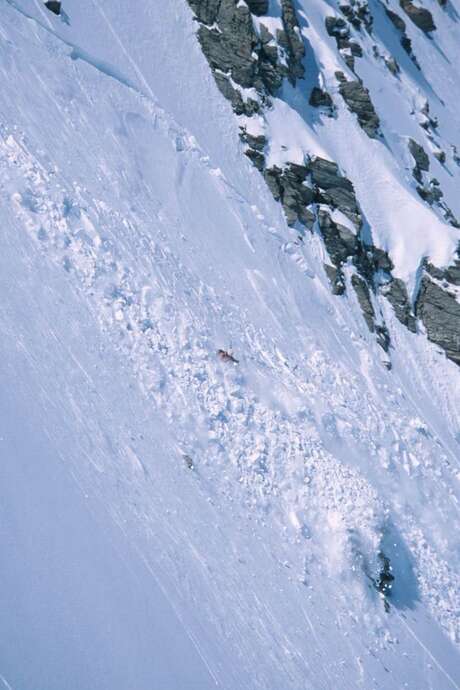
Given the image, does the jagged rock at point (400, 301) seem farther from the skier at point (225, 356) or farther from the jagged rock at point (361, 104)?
the skier at point (225, 356)

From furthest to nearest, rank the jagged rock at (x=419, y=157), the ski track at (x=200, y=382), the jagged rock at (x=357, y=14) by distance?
the jagged rock at (x=357, y=14), the jagged rock at (x=419, y=157), the ski track at (x=200, y=382)

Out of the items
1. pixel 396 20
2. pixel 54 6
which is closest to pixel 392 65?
pixel 396 20

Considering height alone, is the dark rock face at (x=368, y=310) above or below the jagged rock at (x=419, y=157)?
below

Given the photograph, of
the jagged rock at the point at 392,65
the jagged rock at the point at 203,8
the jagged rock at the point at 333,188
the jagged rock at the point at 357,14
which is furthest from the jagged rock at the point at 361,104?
the jagged rock at the point at 203,8

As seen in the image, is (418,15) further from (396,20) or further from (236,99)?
(236,99)

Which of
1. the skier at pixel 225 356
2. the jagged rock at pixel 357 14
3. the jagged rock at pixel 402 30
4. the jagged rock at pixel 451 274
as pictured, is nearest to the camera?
the skier at pixel 225 356

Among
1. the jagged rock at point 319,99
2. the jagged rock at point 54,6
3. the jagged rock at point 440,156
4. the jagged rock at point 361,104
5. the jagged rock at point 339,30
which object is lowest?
the jagged rock at point 54,6

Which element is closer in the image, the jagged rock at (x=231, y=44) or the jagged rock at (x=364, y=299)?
the jagged rock at (x=364, y=299)
